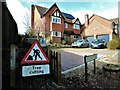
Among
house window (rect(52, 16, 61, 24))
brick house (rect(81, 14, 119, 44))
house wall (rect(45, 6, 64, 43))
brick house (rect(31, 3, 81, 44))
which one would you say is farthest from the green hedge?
house window (rect(52, 16, 61, 24))

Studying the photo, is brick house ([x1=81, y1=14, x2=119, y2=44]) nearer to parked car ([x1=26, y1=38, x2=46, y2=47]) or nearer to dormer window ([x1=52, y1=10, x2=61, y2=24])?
dormer window ([x1=52, y1=10, x2=61, y2=24])

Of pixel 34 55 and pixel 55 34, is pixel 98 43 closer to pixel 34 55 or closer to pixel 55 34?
pixel 55 34

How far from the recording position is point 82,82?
481 cm

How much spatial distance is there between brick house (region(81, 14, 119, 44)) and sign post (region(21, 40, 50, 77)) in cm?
319

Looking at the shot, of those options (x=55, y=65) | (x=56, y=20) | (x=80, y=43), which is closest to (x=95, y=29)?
(x=80, y=43)

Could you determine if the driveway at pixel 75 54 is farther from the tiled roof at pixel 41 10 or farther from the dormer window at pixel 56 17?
the tiled roof at pixel 41 10

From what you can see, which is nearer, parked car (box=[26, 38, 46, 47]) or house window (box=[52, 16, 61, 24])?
parked car (box=[26, 38, 46, 47])

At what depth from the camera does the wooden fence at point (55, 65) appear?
4585 mm

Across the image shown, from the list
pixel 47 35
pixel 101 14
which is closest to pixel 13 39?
pixel 47 35

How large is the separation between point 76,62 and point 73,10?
7.81 ft

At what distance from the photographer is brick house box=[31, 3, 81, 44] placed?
19.5 feet

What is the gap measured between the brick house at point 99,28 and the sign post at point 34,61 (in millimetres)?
3188

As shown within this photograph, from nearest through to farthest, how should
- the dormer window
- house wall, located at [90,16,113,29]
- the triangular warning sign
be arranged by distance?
the triangular warning sign
the dormer window
house wall, located at [90,16,113,29]

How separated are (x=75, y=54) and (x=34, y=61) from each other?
2688 millimetres
